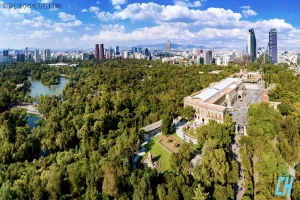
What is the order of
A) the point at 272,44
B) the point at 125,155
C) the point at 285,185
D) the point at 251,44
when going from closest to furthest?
1. the point at 285,185
2. the point at 125,155
3. the point at 272,44
4. the point at 251,44

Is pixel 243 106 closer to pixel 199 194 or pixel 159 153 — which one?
pixel 159 153

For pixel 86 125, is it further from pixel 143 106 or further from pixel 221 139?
pixel 221 139

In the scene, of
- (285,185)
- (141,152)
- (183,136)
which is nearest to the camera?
(285,185)

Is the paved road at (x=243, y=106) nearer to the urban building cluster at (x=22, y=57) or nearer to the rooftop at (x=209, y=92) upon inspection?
the rooftop at (x=209, y=92)

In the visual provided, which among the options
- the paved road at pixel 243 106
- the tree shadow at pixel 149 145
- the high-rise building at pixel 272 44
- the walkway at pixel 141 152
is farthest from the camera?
the high-rise building at pixel 272 44

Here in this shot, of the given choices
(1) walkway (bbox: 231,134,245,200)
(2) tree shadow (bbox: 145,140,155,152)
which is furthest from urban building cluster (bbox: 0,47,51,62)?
(1) walkway (bbox: 231,134,245,200)


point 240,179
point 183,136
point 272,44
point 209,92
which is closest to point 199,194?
point 240,179

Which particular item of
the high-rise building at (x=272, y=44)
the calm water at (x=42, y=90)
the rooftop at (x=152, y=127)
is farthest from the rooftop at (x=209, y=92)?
the high-rise building at (x=272, y=44)

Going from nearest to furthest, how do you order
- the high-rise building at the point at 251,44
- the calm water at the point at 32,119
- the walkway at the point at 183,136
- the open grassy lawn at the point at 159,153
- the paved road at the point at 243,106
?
the open grassy lawn at the point at 159,153 → the walkway at the point at 183,136 → the paved road at the point at 243,106 → the calm water at the point at 32,119 → the high-rise building at the point at 251,44
